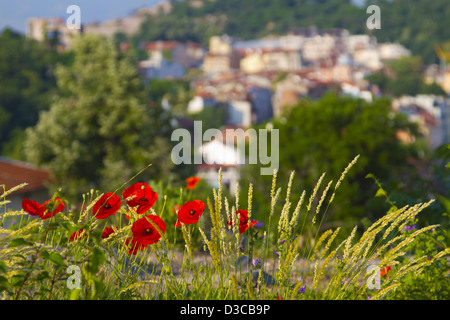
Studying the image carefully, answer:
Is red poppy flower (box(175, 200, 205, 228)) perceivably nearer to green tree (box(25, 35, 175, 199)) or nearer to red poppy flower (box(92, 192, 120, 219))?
red poppy flower (box(92, 192, 120, 219))

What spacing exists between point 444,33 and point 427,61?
5044mm

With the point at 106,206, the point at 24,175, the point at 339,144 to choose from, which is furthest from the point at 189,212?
the point at 339,144

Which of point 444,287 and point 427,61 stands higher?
point 427,61

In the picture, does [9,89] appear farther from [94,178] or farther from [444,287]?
[444,287]

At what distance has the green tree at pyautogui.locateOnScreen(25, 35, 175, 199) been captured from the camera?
1877 centimetres

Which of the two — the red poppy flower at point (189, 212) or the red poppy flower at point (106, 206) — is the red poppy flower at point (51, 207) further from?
the red poppy flower at point (189, 212)

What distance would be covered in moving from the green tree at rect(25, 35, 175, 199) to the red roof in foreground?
296mm

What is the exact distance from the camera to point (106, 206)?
2.10 meters

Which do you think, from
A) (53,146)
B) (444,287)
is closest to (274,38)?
(53,146)

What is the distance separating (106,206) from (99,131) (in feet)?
58.8

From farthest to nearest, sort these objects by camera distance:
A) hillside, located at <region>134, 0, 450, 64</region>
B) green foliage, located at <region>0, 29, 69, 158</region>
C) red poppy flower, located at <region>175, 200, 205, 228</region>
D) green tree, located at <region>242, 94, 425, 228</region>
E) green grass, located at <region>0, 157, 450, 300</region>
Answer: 1. hillside, located at <region>134, 0, 450, 64</region>
2. green foliage, located at <region>0, 29, 69, 158</region>
3. green tree, located at <region>242, 94, 425, 228</region>
4. red poppy flower, located at <region>175, 200, 205, 228</region>
5. green grass, located at <region>0, 157, 450, 300</region>

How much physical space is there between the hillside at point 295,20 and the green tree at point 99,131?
8730 cm

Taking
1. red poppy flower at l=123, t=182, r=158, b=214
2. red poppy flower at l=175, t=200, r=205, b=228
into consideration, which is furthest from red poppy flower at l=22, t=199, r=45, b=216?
red poppy flower at l=175, t=200, r=205, b=228

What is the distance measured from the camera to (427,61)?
332 ft
